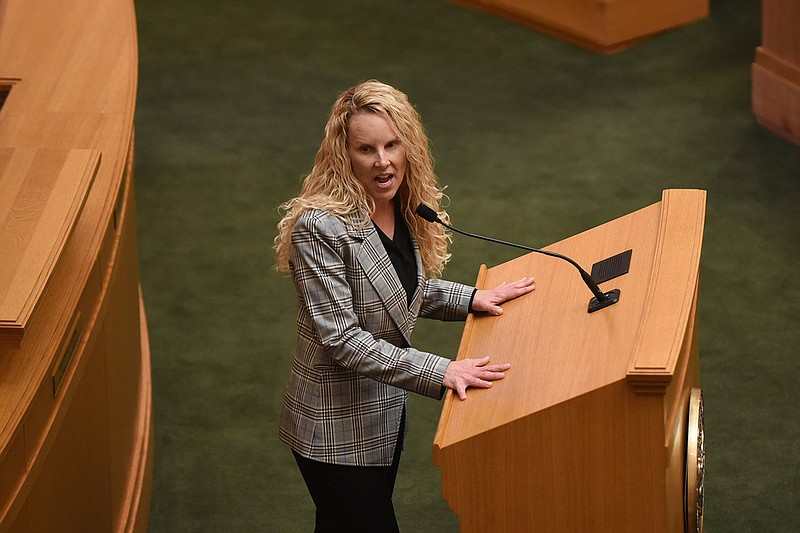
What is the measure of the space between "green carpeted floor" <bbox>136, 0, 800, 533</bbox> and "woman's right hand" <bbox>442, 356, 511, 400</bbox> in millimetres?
1580

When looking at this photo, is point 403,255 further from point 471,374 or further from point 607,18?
point 607,18

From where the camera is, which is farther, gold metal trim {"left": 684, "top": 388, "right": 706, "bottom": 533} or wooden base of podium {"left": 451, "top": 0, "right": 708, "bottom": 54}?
wooden base of podium {"left": 451, "top": 0, "right": 708, "bottom": 54}

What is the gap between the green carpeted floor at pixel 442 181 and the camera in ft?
14.8

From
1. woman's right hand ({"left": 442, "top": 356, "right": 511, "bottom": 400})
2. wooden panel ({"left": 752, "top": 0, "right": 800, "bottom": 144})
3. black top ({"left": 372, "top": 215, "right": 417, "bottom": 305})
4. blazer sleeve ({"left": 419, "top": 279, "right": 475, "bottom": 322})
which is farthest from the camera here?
wooden panel ({"left": 752, "top": 0, "right": 800, "bottom": 144})

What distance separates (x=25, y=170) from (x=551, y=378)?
1.44 m

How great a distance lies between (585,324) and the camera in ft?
8.98

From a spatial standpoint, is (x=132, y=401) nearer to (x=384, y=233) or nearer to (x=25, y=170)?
(x=25, y=170)

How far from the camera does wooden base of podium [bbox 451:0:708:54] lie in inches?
306

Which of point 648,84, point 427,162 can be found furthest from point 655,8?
point 427,162

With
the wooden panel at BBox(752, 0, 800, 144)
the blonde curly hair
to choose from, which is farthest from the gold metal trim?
the wooden panel at BBox(752, 0, 800, 144)

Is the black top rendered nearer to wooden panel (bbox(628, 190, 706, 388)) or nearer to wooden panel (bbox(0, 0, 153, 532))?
wooden panel (bbox(628, 190, 706, 388))

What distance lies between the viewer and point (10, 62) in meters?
4.29

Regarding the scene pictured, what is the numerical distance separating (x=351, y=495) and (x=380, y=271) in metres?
0.52

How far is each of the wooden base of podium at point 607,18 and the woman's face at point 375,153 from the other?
203 inches
